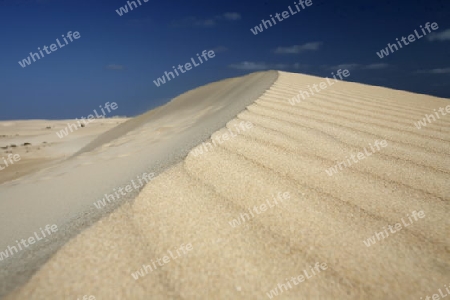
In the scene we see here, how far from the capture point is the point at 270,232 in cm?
106

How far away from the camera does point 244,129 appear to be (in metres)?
2.14

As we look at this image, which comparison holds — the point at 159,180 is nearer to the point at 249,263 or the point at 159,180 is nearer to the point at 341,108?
the point at 249,263

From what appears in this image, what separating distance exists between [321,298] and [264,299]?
156mm

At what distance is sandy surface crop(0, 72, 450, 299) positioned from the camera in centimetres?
83

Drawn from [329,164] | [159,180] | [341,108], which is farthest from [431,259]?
[341,108]

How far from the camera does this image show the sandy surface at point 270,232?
0.83 metres
